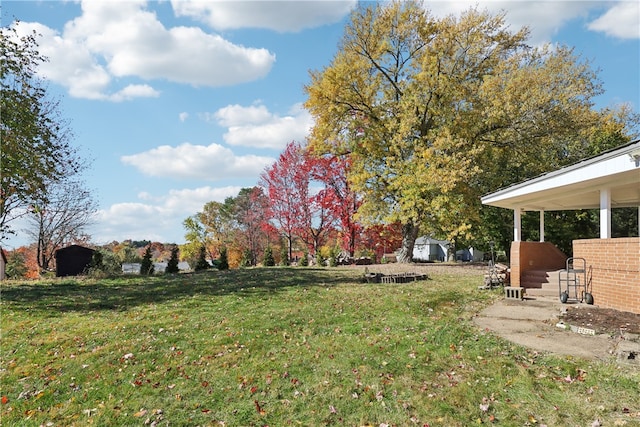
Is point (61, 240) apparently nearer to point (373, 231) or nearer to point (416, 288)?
point (373, 231)

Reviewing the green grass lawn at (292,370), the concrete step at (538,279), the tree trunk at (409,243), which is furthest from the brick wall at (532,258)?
the tree trunk at (409,243)

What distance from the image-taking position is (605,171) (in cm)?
746

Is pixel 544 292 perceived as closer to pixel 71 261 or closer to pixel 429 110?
pixel 429 110

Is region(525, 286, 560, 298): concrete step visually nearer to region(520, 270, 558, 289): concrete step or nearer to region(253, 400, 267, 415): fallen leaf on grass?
region(520, 270, 558, 289): concrete step

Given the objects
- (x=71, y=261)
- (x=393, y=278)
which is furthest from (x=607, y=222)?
(x=71, y=261)

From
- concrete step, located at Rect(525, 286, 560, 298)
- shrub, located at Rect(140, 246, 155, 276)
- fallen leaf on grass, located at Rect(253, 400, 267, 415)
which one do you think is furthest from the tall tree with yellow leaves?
fallen leaf on grass, located at Rect(253, 400, 267, 415)

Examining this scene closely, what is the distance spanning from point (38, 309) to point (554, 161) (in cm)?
2275

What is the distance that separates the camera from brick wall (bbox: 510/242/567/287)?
1148cm

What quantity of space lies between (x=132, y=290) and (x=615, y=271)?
12807 mm

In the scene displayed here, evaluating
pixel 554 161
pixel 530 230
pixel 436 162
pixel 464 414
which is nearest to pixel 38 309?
pixel 464 414

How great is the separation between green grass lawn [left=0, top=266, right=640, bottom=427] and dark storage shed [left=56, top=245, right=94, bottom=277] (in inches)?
370

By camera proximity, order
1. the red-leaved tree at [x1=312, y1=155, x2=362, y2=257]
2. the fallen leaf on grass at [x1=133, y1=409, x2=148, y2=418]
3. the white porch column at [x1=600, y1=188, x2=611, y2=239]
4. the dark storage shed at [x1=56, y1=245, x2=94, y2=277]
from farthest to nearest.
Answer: the red-leaved tree at [x1=312, y1=155, x2=362, y2=257] < the dark storage shed at [x1=56, y1=245, x2=94, y2=277] < the white porch column at [x1=600, y1=188, x2=611, y2=239] < the fallen leaf on grass at [x1=133, y1=409, x2=148, y2=418]

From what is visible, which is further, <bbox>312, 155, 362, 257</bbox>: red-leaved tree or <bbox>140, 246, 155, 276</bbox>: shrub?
<bbox>312, 155, 362, 257</bbox>: red-leaved tree

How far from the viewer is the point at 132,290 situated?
12281mm
